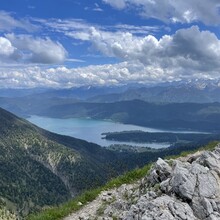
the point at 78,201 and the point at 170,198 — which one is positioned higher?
the point at 170,198

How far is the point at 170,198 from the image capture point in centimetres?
2053

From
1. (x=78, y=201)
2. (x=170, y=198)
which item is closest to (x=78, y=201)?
(x=78, y=201)

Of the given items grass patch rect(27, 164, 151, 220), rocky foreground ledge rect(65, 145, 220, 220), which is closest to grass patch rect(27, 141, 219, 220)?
grass patch rect(27, 164, 151, 220)

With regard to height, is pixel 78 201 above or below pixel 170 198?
below

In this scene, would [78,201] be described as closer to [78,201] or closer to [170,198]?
[78,201]

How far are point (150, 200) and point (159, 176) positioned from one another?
4398 millimetres

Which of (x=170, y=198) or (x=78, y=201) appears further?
(x=78, y=201)

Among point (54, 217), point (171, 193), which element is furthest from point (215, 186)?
point (54, 217)

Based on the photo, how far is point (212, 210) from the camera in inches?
782

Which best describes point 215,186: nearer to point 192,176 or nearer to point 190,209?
point 192,176

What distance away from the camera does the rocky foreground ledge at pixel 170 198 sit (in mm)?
19452

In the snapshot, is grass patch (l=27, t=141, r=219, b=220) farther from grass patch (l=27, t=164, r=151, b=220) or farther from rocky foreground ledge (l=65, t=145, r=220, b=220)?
rocky foreground ledge (l=65, t=145, r=220, b=220)

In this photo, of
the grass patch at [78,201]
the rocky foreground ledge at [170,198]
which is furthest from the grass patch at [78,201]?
the rocky foreground ledge at [170,198]

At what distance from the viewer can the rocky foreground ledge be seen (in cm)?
1945
